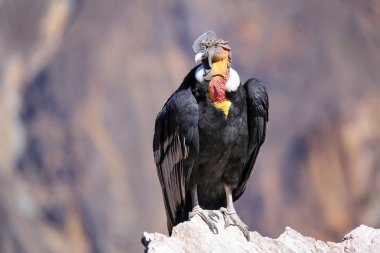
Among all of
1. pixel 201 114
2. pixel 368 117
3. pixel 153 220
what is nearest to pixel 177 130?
pixel 201 114

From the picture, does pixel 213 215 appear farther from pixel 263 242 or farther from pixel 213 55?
pixel 213 55

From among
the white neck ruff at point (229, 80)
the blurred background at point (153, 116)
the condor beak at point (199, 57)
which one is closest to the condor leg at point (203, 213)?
the white neck ruff at point (229, 80)

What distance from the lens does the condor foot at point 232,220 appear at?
37.4ft

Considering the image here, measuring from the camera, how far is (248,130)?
1222cm

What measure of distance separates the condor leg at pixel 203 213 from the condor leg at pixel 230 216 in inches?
5.2

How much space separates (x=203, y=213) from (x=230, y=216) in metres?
0.35

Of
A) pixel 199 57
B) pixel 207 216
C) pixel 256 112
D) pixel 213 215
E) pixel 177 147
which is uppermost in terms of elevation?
pixel 199 57

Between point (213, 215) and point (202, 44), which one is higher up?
point (202, 44)

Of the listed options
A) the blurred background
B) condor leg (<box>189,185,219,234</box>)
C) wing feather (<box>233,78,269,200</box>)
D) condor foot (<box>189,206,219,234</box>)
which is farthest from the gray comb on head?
the blurred background

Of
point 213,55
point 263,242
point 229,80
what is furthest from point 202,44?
point 263,242

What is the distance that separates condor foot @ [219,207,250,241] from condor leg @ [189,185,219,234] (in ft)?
0.39

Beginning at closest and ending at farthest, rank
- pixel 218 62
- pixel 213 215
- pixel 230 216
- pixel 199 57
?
pixel 213 215, pixel 230 216, pixel 199 57, pixel 218 62

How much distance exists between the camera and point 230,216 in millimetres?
11828

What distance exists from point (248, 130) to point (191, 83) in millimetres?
688
